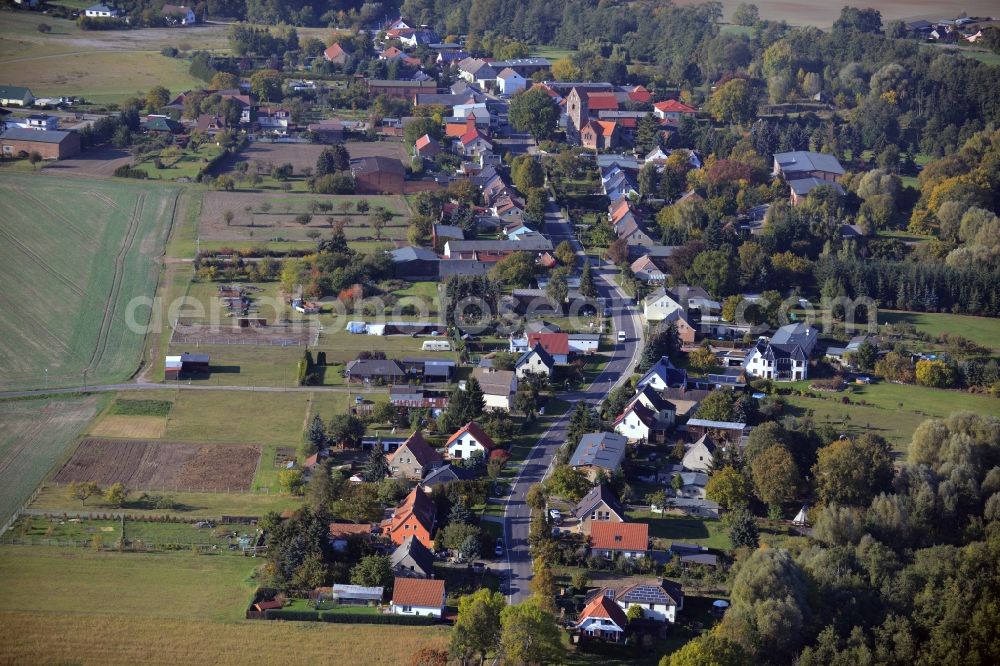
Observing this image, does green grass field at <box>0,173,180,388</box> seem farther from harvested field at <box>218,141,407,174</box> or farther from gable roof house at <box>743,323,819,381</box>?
gable roof house at <box>743,323,819,381</box>

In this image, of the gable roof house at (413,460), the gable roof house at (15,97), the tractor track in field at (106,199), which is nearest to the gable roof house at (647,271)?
the gable roof house at (413,460)

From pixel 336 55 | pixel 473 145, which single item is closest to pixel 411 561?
pixel 473 145

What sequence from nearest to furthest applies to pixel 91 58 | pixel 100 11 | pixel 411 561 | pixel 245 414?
pixel 411 561 < pixel 245 414 < pixel 91 58 < pixel 100 11

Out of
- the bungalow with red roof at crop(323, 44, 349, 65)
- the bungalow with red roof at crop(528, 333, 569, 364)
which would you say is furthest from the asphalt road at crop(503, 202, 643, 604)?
the bungalow with red roof at crop(323, 44, 349, 65)

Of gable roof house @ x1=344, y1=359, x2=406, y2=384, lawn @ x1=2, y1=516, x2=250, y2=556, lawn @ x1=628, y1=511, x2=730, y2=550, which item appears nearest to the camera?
lawn @ x1=2, y1=516, x2=250, y2=556

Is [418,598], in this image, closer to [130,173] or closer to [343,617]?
[343,617]

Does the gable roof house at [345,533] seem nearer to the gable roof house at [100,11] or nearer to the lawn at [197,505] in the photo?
the lawn at [197,505]

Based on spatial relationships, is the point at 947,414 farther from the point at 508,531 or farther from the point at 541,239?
the point at 541,239
